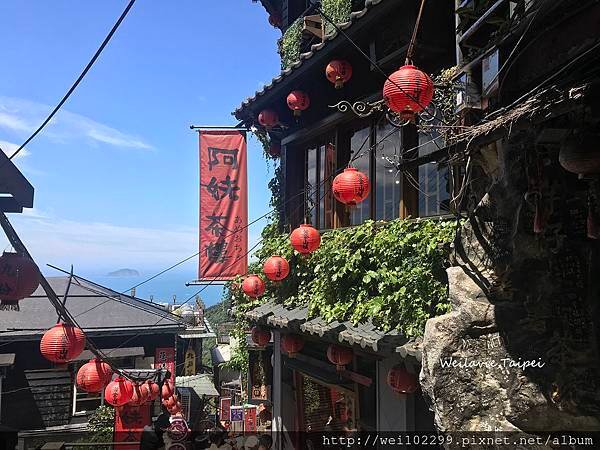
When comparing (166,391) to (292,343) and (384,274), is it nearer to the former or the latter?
(292,343)

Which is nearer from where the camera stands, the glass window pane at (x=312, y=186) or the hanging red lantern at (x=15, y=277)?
the hanging red lantern at (x=15, y=277)

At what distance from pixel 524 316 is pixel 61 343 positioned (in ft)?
24.8

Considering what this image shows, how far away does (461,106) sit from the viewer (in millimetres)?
5238

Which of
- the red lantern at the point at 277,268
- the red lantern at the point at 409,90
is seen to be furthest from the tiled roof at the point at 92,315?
the red lantern at the point at 409,90

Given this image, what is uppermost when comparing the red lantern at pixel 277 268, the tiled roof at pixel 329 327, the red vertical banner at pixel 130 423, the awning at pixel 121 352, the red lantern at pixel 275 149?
the red lantern at pixel 275 149

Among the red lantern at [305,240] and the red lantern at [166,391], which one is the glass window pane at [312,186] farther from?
the red lantern at [166,391]

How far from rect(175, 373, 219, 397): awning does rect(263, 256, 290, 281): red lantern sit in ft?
40.9

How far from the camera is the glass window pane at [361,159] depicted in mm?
8688

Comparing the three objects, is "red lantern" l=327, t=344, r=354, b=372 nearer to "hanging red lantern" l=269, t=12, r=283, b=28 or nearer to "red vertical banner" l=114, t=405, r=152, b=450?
"red vertical banner" l=114, t=405, r=152, b=450

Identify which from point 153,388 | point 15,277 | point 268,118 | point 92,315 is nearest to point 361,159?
point 268,118

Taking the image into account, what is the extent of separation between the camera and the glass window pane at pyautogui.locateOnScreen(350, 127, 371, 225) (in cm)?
869

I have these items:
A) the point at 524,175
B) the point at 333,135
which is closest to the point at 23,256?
the point at 333,135

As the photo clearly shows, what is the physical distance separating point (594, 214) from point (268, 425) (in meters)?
14.2

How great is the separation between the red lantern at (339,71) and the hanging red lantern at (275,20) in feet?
22.7
